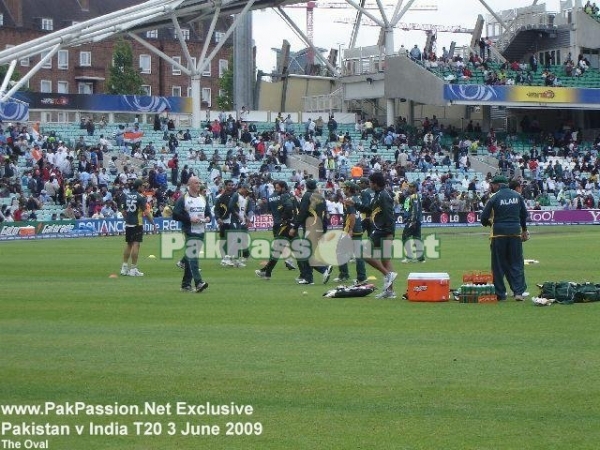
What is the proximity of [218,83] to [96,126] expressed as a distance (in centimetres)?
5853

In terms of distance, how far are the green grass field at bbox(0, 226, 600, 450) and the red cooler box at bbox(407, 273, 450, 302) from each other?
39 centimetres

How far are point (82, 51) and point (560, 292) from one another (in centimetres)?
9343

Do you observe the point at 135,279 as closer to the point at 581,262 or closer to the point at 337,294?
the point at 337,294

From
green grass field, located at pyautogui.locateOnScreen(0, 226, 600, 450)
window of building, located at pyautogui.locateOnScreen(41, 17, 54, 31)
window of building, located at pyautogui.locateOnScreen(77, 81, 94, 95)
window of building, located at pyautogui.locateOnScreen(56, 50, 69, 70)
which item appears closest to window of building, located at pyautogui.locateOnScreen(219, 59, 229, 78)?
window of building, located at pyautogui.locateOnScreen(77, 81, 94, 95)

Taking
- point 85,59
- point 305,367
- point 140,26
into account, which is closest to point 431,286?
point 305,367

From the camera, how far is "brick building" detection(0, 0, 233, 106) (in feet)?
339

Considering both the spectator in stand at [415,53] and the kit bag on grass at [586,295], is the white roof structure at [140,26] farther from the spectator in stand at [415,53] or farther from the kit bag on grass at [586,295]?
the kit bag on grass at [586,295]

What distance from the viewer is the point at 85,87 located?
10738 centimetres

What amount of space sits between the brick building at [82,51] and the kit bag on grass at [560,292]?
84.8 metres

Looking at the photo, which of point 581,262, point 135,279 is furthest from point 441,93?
point 135,279

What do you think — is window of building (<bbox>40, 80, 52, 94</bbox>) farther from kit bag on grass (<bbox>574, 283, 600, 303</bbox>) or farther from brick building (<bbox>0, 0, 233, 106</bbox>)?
kit bag on grass (<bbox>574, 283, 600, 303</bbox>)

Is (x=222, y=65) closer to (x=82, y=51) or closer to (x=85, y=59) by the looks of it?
(x=85, y=59)

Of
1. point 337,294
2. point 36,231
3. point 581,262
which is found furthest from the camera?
point 36,231

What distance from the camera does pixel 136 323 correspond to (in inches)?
622
